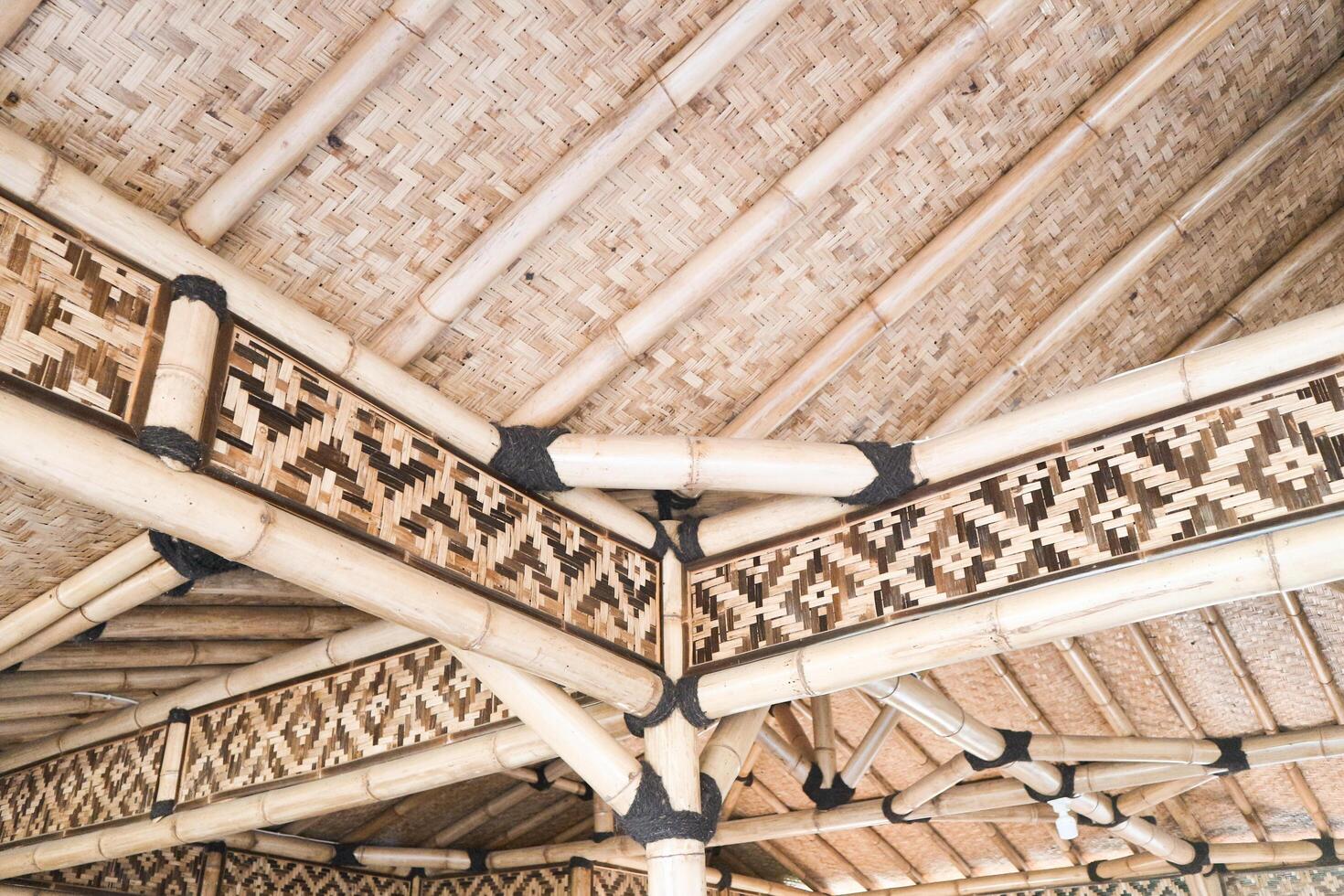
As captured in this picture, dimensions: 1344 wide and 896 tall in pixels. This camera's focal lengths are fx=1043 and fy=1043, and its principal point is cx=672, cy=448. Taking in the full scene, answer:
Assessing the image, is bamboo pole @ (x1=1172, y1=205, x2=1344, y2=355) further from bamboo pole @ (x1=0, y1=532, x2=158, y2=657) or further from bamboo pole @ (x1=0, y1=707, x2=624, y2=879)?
bamboo pole @ (x1=0, y1=532, x2=158, y2=657)

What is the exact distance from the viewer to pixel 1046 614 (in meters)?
2.69

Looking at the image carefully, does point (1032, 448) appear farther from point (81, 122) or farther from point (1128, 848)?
point (1128, 848)

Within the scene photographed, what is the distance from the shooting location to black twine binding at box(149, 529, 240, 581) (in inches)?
104

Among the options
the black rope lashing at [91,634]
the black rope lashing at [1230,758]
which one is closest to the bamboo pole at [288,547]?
the black rope lashing at [91,634]

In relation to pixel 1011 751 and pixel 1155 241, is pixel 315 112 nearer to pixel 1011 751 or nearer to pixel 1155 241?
pixel 1155 241

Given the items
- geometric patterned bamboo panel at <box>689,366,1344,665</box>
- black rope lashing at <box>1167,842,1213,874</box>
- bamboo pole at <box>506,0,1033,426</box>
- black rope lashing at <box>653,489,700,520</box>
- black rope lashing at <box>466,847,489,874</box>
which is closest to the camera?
geometric patterned bamboo panel at <box>689,366,1344,665</box>

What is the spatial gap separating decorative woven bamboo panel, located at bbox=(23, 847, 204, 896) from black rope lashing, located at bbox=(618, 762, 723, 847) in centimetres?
461

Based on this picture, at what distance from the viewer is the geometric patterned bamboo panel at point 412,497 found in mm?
2402

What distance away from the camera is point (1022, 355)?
364 centimetres

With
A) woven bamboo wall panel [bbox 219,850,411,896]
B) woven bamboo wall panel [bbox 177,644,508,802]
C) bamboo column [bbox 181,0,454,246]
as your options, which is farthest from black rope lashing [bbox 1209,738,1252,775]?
woven bamboo wall panel [bbox 219,850,411,896]

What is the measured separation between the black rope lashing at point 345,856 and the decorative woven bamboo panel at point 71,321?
648 cm

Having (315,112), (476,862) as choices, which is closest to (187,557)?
(315,112)

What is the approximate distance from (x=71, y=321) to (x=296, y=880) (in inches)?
253

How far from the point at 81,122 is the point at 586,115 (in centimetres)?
116
